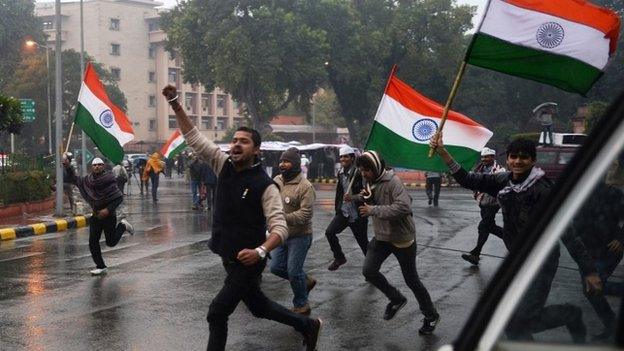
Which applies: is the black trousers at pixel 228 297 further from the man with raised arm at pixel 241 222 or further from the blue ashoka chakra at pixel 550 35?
the blue ashoka chakra at pixel 550 35

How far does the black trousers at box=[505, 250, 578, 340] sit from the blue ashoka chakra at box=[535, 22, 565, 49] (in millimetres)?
3884

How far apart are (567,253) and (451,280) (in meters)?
8.38

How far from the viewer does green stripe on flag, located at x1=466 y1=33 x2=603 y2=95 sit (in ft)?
17.0

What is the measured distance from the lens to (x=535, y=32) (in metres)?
5.50

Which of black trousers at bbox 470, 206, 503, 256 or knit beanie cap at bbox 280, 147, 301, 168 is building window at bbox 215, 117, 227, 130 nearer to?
black trousers at bbox 470, 206, 503, 256

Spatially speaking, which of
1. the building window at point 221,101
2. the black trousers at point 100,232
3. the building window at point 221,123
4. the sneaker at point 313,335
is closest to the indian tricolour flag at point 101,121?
the black trousers at point 100,232

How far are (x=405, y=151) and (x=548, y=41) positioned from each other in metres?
2.90

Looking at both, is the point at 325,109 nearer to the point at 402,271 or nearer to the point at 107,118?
the point at 107,118

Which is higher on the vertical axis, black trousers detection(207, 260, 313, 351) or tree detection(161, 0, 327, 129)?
tree detection(161, 0, 327, 129)

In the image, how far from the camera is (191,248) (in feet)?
44.3

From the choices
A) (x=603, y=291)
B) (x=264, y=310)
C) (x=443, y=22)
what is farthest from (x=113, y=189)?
(x=443, y=22)

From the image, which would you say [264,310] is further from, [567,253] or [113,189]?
[113,189]

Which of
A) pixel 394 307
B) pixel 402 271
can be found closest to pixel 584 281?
pixel 402 271

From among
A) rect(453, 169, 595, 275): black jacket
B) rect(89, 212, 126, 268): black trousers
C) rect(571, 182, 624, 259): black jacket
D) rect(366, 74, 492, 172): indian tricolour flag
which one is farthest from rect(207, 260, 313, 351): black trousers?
rect(89, 212, 126, 268): black trousers
